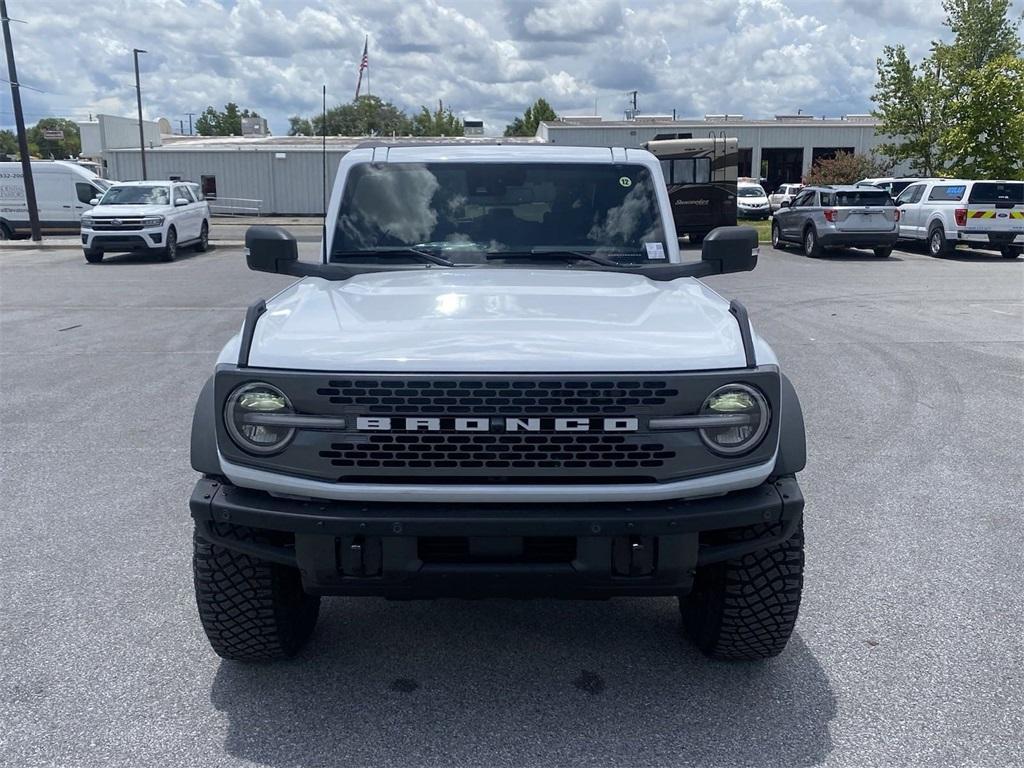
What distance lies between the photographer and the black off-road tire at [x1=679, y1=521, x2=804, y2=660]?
3234 mm

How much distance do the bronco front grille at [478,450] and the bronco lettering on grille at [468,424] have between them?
0.02 meters

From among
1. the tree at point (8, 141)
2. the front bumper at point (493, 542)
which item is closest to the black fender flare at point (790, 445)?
the front bumper at point (493, 542)

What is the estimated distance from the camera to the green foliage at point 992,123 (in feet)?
89.2

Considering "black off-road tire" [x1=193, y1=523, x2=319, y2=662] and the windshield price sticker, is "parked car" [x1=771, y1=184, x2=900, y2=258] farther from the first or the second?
"black off-road tire" [x1=193, y1=523, x2=319, y2=662]

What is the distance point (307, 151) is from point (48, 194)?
16492 millimetres

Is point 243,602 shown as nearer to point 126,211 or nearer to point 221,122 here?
point 126,211

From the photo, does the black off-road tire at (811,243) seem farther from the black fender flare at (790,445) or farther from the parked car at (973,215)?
the black fender flare at (790,445)

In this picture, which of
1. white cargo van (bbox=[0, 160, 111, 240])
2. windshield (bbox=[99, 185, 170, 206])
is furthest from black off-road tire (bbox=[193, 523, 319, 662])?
white cargo van (bbox=[0, 160, 111, 240])

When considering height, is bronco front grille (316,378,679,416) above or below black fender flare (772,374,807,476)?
above

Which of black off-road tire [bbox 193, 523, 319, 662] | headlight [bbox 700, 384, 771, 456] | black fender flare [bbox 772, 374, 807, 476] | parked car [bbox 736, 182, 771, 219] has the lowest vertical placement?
parked car [bbox 736, 182, 771, 219]

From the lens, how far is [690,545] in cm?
290

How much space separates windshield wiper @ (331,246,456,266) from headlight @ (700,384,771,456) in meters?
1.70

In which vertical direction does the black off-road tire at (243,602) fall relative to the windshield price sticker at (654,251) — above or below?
below

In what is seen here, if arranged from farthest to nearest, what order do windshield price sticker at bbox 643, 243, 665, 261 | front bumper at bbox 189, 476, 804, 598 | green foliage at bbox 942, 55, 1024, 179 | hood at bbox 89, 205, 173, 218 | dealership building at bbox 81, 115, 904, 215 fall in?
1. dealership building at bbox 81, 115, 904, 215
2. green foliage at bbox 942, 55, 1024, 179
3. hood at bbox 89, 205, 173, 218
4. windshield price sticker at bbox 643, 243, 665, 261
5. front bumper at bbox 189, 476, 804, 598
